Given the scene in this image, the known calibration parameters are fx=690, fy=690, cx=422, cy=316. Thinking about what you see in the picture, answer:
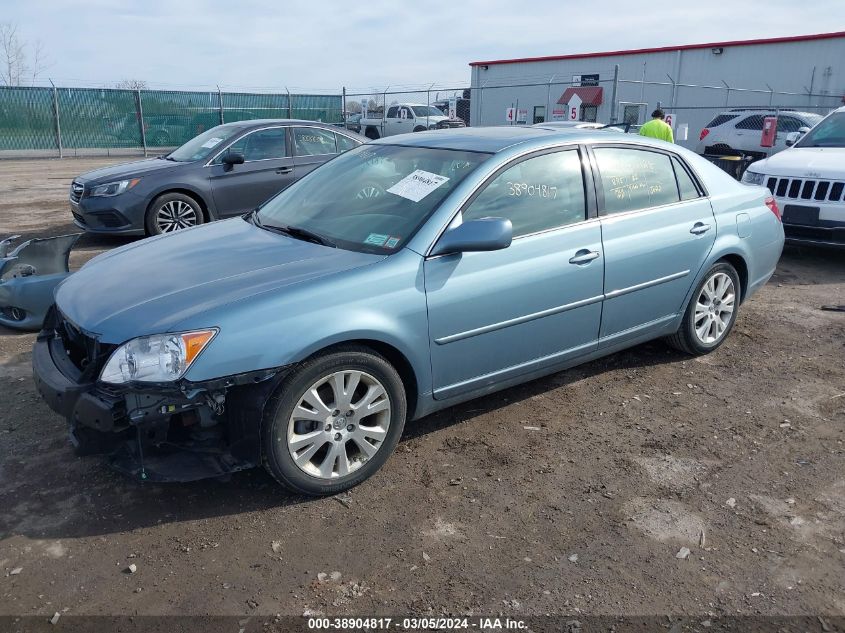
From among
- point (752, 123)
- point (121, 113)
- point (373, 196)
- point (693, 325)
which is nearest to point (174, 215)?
point (373, 196)

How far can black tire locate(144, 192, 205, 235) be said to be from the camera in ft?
27.0

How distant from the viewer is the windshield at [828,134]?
8531 millimetres

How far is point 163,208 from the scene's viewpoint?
830cm

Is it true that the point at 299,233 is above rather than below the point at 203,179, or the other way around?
above

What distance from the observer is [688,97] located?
1140 inches

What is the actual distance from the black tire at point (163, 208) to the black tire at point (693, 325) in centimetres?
581

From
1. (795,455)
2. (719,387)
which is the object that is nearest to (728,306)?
(719,387)

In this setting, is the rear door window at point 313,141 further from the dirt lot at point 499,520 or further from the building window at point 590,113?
the building window at point 590,113

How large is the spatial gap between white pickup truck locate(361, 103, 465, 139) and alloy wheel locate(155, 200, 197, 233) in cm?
1926

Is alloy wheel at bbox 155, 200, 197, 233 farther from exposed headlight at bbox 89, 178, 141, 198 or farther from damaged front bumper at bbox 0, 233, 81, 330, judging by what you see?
damaged front bumper at bbox 0, 233, 81, 330

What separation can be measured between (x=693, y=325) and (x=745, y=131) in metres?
16.5

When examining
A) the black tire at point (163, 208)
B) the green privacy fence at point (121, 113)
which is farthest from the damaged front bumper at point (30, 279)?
the green privacy fence at point (121, 113)

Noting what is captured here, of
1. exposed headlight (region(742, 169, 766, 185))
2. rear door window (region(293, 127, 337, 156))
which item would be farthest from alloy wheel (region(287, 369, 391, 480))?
exposed headlight (region(742, 169, 766, 185))

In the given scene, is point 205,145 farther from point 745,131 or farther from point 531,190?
point 745,131
